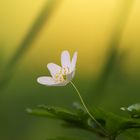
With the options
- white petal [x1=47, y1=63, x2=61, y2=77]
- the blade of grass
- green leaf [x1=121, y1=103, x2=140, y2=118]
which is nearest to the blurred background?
the blade of grass

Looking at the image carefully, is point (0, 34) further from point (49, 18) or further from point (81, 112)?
point (81, 112)

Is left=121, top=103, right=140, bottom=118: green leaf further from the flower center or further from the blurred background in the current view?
the blurred background

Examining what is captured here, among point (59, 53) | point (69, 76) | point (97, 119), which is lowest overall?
point (97, 119)

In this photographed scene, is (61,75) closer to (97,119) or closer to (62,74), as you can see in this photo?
(62,74)

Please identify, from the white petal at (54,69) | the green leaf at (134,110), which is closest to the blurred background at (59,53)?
the white petal at (54,69)

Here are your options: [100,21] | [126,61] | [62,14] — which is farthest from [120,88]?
[62,14]

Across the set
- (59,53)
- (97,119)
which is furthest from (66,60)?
(59,53)
